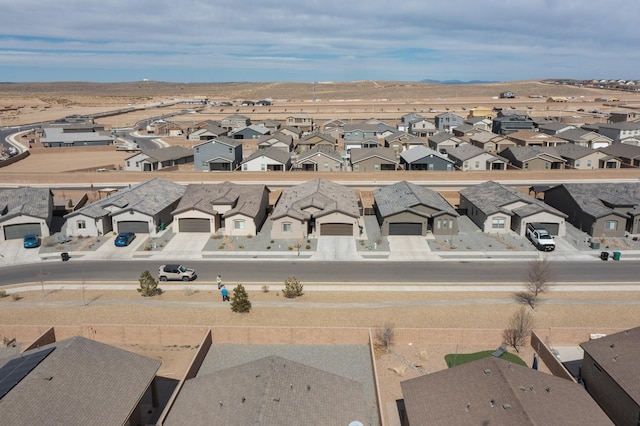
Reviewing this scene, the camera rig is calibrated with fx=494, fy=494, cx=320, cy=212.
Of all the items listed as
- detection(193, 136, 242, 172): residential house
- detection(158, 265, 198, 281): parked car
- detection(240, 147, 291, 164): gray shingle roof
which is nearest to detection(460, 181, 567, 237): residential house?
detection(158, 265, 198, 281): parked car

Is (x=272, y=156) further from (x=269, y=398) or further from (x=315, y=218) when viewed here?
(x=269, y=398)

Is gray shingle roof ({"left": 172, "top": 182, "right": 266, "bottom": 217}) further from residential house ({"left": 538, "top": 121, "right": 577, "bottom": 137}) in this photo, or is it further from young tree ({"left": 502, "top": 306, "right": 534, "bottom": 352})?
residential house ({"left": 538, "top": 121, "right": 577, "bottom": 137})

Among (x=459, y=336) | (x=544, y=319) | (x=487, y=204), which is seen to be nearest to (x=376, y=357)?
(x=459, y=336)

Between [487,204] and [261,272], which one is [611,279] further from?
[261,272]

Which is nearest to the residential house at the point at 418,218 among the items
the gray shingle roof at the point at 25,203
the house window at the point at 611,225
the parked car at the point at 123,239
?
the house window at the point at 611,225

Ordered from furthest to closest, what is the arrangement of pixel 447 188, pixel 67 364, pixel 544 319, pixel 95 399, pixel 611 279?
pixel 447 188, pixel 611 279, pixel 544 319, pixel 67 364, pixel 95 399

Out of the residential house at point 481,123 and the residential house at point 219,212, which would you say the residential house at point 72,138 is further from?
the residential house at point 481,123
